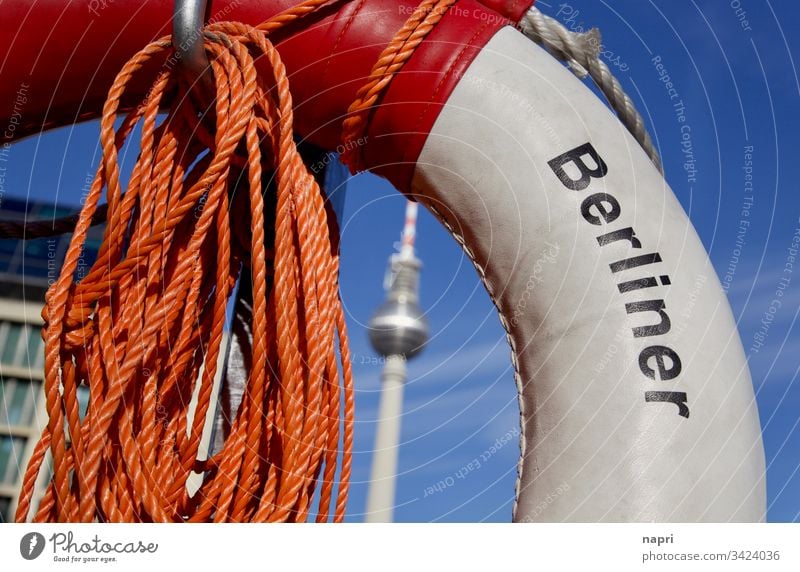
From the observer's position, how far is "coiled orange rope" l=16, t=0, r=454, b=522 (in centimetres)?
98

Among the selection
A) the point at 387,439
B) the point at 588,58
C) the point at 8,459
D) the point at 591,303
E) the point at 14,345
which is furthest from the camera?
the point at 387,439

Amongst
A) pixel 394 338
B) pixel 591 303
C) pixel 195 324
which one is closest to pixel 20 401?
pixel 394 338

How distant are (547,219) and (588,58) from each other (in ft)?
1.03

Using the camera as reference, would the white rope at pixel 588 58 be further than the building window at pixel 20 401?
No

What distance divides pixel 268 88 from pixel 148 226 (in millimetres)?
256

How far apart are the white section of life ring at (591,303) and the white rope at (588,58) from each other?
0.22ft

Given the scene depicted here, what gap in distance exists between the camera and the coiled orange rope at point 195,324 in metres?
0.98

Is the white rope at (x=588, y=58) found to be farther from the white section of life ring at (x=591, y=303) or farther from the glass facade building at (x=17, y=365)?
the glass facade building at (x=17, y=365)

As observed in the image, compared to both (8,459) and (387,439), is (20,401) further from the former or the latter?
(387,439)

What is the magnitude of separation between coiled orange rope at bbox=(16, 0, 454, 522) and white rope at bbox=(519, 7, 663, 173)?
18cm

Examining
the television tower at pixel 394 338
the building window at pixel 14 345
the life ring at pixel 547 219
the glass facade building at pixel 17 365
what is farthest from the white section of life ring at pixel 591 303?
the television tower at pixel 394 338

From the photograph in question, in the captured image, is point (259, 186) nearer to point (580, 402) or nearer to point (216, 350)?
point (216, 350)

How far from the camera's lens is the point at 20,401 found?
9.57 metres

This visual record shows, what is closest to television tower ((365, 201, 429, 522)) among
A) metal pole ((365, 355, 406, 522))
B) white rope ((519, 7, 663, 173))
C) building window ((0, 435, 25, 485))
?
metal pole ((365, 355, 406, 522))
